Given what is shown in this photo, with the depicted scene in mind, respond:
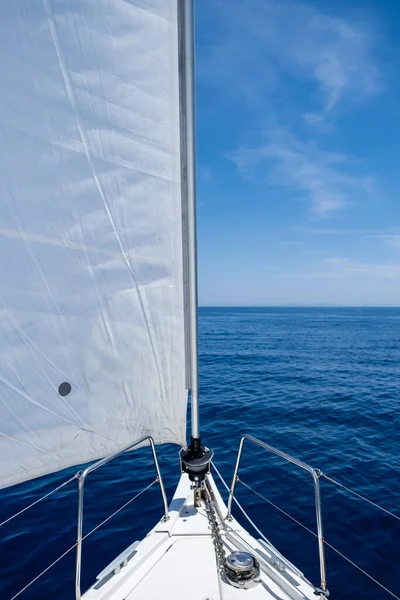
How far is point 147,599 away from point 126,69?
3.98 metres

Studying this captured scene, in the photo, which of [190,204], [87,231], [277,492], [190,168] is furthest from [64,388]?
[277,492]

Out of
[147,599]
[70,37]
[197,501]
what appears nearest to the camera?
[70,37]

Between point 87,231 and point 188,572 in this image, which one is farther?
point 188,572

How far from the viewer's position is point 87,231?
2.60 metres

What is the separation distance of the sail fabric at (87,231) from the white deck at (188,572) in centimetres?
96

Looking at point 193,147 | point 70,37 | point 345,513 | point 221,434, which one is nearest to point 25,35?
point 70,37

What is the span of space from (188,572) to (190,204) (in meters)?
3.04

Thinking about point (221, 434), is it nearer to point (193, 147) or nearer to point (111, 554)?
point (111, 554)

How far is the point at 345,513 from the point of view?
6816 millimetres

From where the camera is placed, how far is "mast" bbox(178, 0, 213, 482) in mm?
2775

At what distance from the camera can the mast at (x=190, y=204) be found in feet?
9.11

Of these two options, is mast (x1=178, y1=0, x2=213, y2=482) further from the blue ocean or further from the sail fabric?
the blue ocean

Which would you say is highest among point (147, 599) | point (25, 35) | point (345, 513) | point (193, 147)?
point (25, 35)

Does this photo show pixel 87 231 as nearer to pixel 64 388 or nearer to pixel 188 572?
pixel 64 388
